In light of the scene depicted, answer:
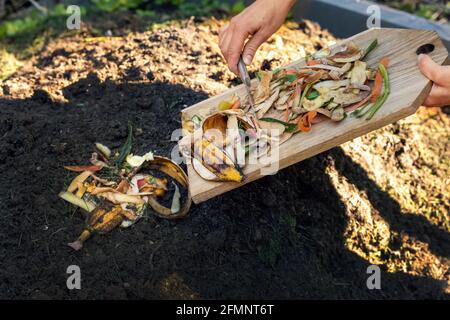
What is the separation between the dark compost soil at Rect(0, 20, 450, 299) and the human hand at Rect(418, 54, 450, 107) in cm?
84

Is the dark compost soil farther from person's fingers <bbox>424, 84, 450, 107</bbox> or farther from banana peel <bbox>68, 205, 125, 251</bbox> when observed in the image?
person's fingers <bbox>424, 84, 450, 107</bbox>

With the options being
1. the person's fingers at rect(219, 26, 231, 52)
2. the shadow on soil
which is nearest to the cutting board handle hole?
the shadow on soil

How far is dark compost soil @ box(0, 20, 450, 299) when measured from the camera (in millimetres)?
2766

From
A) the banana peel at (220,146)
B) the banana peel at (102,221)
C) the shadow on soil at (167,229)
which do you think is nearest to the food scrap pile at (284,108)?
the banana peel at (220,146)

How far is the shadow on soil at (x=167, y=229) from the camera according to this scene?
8.96 ft

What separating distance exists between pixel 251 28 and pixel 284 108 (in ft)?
1.44

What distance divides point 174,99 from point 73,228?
1.08 metres

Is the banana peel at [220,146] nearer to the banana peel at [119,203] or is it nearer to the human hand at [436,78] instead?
the banana peel at [119,203]

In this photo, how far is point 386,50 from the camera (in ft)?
10.0

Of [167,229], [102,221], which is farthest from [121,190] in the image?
[167,229]

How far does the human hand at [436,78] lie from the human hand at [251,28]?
0.75m

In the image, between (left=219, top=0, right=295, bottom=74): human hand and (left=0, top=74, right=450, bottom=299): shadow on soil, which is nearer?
(left=0, top=74, right=450, bottom=299): shadow on soil

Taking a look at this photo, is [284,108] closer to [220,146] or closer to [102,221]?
[220,146]

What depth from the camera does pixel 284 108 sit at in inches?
117
